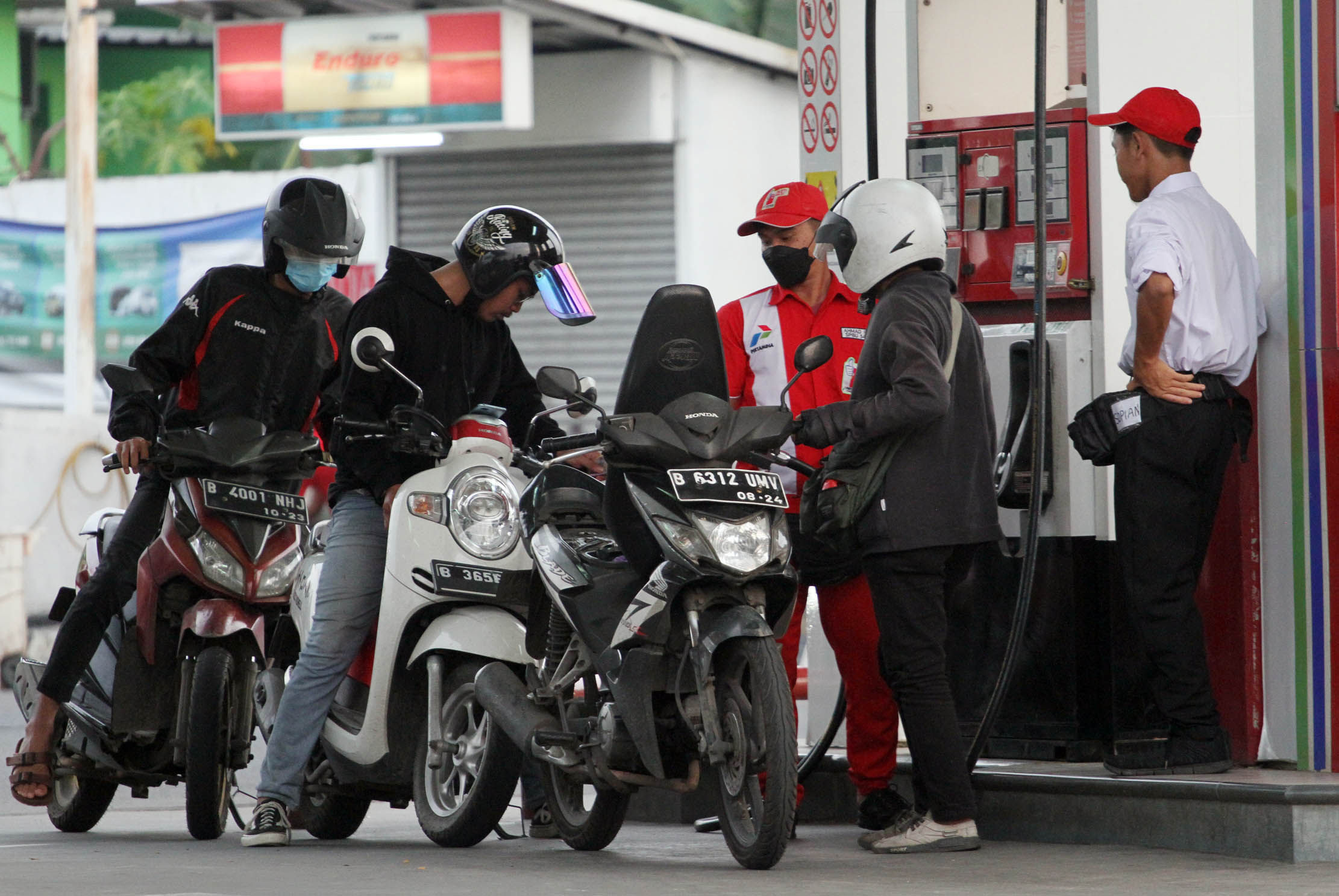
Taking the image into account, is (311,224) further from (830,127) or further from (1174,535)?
(1174,535)

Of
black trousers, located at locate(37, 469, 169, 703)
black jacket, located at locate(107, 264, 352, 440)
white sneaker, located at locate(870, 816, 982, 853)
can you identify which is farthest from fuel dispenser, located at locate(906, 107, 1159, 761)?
black trousers, located at locate(37, 469, 169, 703)

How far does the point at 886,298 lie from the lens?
5.83 meters

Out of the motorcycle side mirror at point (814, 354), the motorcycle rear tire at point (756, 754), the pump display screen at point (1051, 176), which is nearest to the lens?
the motorcycle rear tire at point (756, 754)

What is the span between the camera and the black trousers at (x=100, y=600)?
6.69 m

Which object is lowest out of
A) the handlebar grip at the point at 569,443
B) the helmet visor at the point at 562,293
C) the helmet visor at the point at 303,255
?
the handlebar grip at the point at 569,443

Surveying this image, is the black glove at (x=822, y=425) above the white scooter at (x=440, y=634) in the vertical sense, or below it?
above

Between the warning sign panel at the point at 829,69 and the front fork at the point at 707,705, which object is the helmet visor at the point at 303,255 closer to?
the front fork at the point at 707,705

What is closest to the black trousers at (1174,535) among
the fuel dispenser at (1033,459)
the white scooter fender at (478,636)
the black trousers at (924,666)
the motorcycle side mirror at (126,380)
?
the fuel dispenser at (1033,459)

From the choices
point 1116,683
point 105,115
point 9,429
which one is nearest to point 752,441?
point 1116,683

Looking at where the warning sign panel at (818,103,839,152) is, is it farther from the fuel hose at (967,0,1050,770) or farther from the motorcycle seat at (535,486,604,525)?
the motorcycle seat at (535,486,604,525)

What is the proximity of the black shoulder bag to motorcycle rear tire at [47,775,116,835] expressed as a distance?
287 cm

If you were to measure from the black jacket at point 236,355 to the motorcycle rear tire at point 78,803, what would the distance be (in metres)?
1.35

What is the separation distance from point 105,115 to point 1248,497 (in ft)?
70.1

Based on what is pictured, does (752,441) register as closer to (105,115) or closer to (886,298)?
(886,298)
